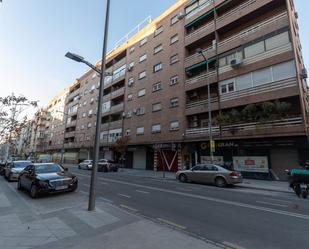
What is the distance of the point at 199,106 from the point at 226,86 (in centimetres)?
344

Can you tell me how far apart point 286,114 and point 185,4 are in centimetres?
1939

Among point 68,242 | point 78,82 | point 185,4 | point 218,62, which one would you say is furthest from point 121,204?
point 78,82

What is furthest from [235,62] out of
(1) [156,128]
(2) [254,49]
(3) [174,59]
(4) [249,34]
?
(1) [156,128]

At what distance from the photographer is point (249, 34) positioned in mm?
19891

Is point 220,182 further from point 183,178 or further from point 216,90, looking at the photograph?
point 216,90

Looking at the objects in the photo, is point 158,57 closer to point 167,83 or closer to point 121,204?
point 167,83

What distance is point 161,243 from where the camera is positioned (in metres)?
4.35

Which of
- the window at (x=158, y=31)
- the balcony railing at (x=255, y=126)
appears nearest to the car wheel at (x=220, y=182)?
the balcony railing at (x=255, y=126)

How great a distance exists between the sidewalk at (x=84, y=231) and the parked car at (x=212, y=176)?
29.9 feet

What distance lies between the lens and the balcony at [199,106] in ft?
71.1

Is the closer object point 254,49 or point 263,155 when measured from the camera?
point 263,155

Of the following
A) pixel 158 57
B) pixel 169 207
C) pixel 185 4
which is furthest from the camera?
pixel 158 57

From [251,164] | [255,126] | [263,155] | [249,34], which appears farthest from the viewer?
[249,34]

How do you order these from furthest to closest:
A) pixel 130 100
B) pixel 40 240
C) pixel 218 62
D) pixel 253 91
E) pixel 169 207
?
pixel 130 100, pixel 218 62, pixel 253 91, pixel 169 207, pixel 40 240
